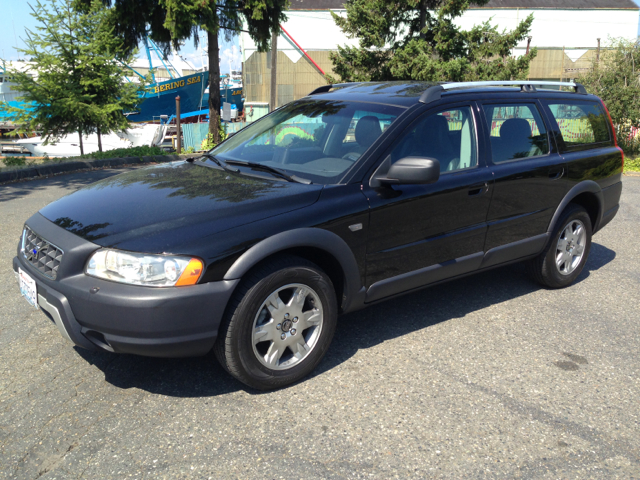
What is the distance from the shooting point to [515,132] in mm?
4293

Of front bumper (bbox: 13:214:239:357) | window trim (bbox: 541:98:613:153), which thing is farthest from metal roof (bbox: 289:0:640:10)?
front bumper (bbox: 13:214:239:357)

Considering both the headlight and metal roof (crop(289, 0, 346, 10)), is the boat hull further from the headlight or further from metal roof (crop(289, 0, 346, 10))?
the headlight

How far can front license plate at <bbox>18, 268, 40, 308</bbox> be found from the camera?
298 centimetres

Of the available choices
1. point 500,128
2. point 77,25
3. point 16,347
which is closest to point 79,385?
point 16,347

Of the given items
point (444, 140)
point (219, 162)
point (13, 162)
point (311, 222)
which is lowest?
point (13, 162)

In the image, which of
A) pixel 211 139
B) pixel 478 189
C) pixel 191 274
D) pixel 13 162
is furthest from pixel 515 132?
pixel 211 139

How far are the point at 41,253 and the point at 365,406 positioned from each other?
2024 millimetres

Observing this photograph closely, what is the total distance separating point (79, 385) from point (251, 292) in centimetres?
121

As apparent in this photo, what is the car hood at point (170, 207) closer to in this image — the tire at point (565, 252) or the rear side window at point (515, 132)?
the rear side window at point (515, 132)

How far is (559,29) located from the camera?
4141cm

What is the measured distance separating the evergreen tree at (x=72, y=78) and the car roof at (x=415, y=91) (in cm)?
1127

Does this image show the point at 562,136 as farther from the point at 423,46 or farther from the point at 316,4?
the point at 316,4

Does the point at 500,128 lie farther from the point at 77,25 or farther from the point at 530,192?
the point at 77,25

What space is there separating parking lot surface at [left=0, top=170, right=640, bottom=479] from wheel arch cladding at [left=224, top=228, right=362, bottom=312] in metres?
0.55
